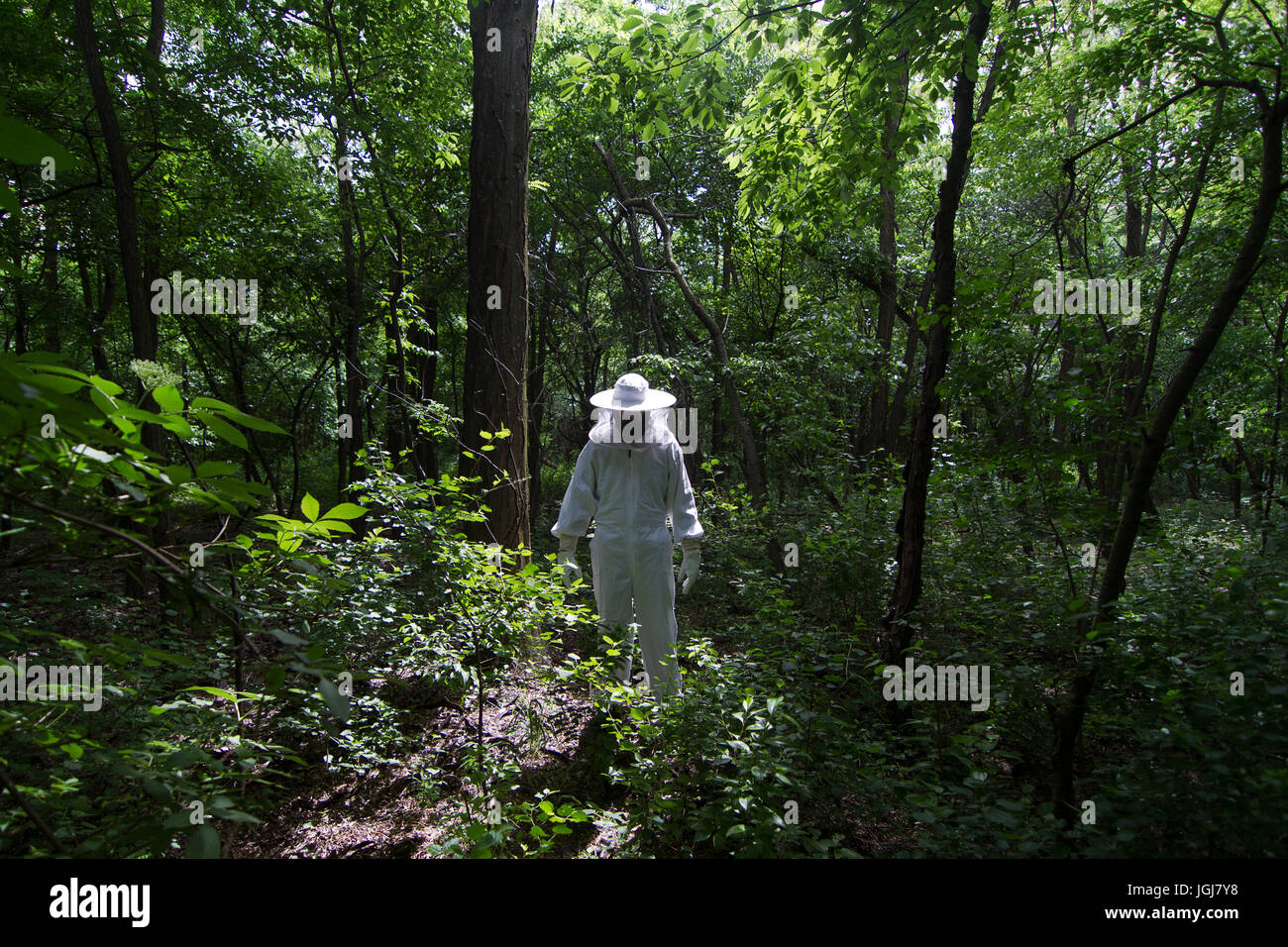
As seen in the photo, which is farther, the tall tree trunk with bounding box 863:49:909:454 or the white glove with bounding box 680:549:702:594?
the tall tree trunk with bounding box 863:49:909:454

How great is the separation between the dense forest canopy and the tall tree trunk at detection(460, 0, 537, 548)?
3cm

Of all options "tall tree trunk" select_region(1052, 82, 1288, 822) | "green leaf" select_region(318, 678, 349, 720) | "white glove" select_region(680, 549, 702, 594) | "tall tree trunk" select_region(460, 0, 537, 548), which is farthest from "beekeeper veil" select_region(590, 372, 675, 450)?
"green leaf" select_region(318, 678, 349, 720)

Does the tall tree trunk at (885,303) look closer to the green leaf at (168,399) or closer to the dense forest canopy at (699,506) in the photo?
the dense forest canopy at (699,506)

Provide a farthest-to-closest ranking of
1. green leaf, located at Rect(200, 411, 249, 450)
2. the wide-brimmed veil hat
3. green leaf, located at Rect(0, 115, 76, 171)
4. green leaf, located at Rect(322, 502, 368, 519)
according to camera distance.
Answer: the wide-brimmed veil hat, green leaf, located at Rect(322, 502, 368, 519), green leaf, located at Rect(200, 411, 249, 450), green leaf, located at Rect(0, 115, 76, 171)

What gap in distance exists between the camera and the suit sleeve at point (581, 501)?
4.54 metres

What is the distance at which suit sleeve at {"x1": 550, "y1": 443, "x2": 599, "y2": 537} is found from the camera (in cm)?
454

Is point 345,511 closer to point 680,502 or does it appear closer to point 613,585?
point 613,585

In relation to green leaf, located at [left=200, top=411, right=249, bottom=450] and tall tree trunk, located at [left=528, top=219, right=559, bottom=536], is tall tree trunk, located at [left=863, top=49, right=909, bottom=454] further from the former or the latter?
green leaf, located at [left=200, top=411, right=249, bottom=450]

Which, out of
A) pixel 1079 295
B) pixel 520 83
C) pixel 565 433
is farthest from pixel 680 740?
pixel 565 433

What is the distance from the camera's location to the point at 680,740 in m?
2.74

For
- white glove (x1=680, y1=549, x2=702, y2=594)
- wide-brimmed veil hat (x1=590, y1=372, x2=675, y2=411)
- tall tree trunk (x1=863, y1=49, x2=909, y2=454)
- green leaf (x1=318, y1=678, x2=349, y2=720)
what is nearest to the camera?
green leaf (x1=318, y1=678, x2=349, y2=720)

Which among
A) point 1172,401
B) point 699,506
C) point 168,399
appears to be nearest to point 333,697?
point 168,399

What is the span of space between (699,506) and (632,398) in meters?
4.49

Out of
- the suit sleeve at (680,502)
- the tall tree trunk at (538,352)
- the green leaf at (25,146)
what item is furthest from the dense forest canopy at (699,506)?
the tall tree trunk at (538,352)
